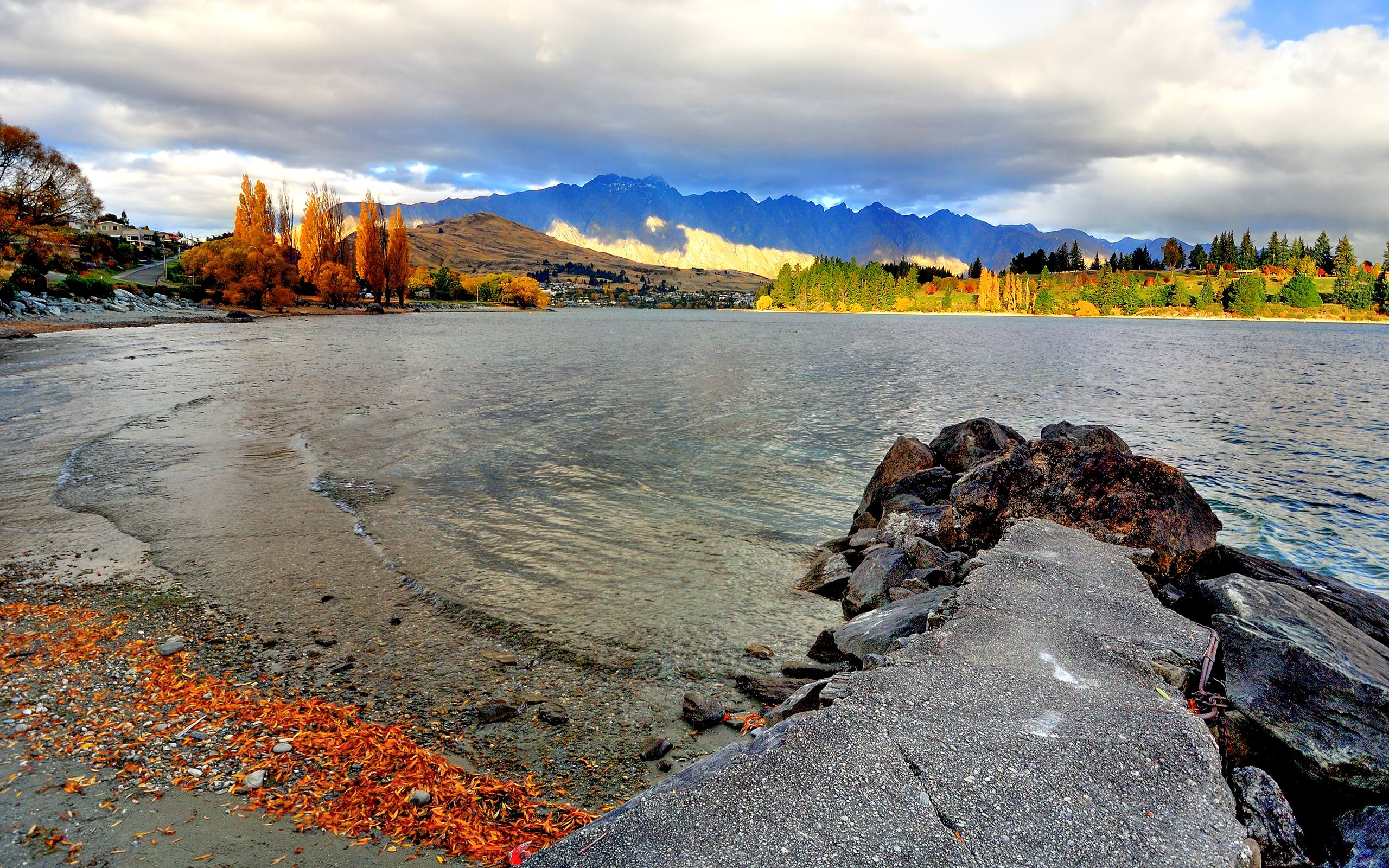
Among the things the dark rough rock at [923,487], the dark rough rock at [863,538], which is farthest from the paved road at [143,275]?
the dark rough rock at [863,538]

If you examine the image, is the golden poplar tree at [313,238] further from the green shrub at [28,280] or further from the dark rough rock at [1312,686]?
the dark rough rock at [1312,686]

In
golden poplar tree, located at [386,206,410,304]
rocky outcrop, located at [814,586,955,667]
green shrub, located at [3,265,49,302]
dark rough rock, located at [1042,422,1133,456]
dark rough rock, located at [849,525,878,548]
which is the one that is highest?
golden poplar tree, located at [386,206,410,304]

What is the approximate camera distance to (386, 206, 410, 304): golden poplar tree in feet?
501

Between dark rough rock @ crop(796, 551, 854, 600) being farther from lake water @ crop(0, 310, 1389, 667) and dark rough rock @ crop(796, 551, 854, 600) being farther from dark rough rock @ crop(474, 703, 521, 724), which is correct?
dark rough rock @ crop(474, 703, 521, 724)

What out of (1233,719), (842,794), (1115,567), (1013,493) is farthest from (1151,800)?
(1013,493)

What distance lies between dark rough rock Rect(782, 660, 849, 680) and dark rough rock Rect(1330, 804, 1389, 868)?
4.50 metres

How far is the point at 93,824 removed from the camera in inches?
201

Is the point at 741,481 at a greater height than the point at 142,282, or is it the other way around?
the point at 142,282

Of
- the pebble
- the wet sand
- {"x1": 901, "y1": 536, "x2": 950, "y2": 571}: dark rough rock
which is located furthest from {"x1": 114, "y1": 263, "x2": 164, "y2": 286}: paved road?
the pebble

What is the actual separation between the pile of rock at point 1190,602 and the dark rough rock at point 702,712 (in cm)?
56

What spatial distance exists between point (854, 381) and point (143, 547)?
4357 cm

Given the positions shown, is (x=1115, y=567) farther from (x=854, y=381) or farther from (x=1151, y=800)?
(x=854, y=381)

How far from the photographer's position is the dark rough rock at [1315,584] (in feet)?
25.6

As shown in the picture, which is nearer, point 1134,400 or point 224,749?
point 224,749
